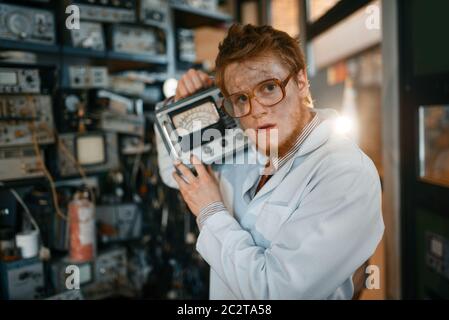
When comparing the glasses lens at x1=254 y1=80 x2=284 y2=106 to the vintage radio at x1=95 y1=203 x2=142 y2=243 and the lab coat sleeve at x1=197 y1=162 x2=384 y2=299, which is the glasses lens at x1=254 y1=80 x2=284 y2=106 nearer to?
the lab coat sleeve at x1=197 y1=162 x2=384 y2=299

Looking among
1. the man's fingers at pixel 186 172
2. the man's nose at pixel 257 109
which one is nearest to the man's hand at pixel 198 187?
the man's fingers at pixel 186 172

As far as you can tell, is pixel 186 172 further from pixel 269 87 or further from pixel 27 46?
pixel 27 46

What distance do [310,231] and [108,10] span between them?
1.91 m

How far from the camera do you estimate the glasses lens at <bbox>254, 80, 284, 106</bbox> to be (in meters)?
1.07

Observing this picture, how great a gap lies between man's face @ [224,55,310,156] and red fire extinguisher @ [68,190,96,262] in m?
1.16

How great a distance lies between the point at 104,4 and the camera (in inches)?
88.4

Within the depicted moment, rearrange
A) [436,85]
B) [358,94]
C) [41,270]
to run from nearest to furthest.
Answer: [436,85] → [41,270] → [358,94]

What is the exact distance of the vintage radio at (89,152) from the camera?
2086mm

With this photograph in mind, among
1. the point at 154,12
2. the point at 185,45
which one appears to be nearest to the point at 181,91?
the point at 154,12

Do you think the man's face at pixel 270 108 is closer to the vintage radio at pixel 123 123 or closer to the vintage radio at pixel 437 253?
the vintage radio at pixel 437 253
